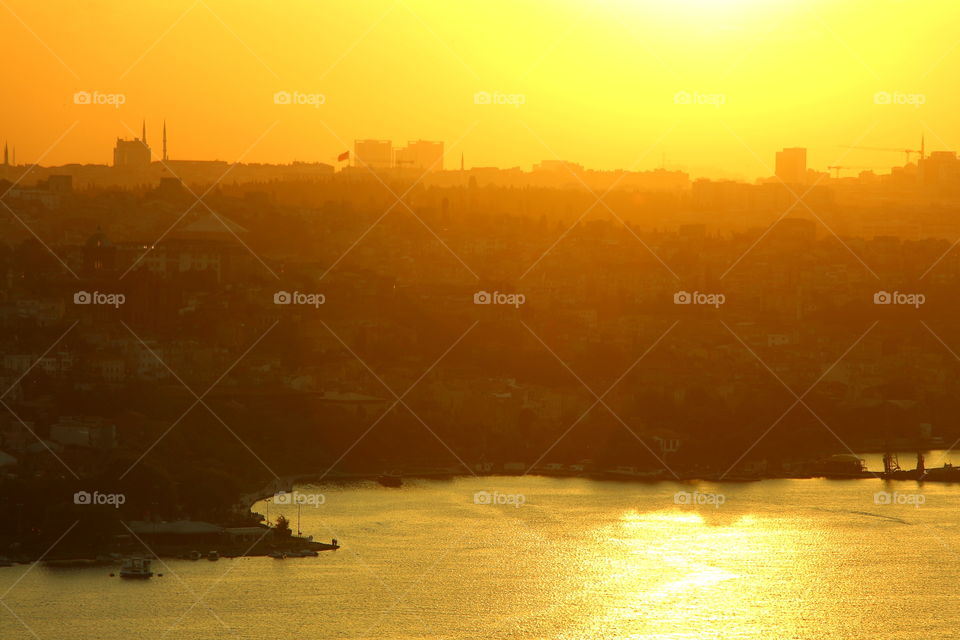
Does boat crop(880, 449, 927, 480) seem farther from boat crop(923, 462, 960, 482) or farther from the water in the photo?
the water

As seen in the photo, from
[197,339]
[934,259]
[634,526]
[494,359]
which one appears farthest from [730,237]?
[634,526]

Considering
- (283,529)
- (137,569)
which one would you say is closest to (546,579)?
(283,529)

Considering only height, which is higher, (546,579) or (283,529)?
(283,529)

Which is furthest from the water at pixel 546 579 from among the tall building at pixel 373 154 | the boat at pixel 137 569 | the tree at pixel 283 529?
the tall building at pixel 373 154

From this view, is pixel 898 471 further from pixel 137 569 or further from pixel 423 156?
pixel 423 156

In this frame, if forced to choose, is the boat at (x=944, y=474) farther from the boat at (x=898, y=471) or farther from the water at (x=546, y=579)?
the water at (x=546, y=579)

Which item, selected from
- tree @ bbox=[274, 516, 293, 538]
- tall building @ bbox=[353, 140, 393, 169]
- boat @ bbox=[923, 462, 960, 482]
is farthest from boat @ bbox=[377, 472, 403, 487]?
tall building @ bbox=[353, 140, 393, 169]
